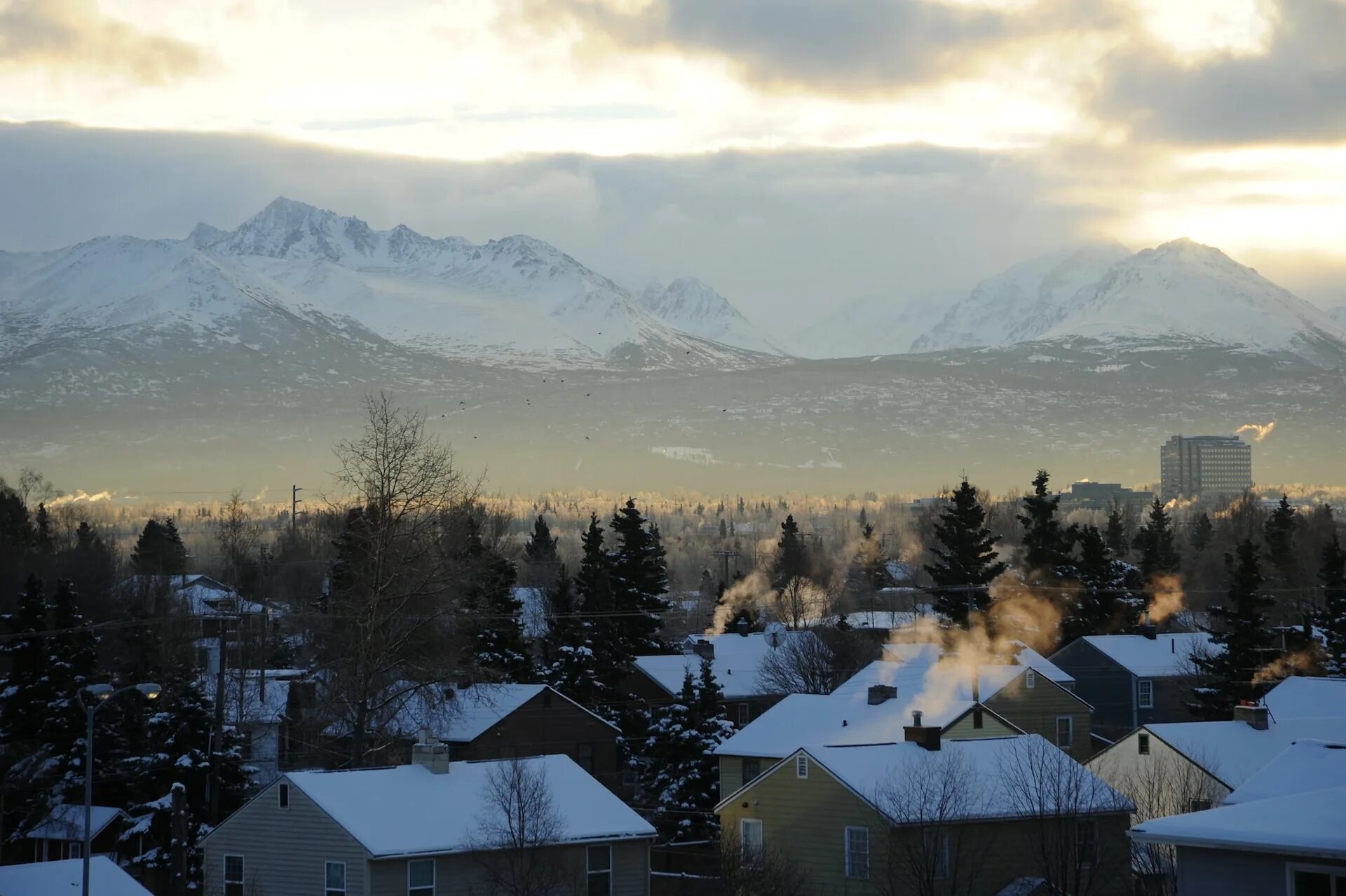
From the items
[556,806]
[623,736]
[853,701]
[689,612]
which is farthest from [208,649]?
A: [689,612]

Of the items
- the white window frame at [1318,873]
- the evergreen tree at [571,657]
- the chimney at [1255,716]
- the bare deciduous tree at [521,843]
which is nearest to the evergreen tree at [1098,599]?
the evergreen tree at [571,657]

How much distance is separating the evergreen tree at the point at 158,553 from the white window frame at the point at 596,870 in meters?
92.6

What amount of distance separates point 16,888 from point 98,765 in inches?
889

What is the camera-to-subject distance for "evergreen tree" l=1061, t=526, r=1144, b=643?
94875 millimetres

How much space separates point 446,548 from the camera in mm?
67750

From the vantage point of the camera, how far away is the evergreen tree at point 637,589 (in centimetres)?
9162

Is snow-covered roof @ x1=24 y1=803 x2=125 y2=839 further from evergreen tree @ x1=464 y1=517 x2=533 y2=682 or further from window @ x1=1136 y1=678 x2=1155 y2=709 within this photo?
Result: window @ x1=1136 y1=678 x2=1155 y2=709

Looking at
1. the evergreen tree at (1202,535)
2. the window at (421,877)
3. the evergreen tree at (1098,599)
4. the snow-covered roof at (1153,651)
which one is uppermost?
the evergreen tree at (1202,535)

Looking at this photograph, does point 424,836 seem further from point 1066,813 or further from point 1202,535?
point 1202,535

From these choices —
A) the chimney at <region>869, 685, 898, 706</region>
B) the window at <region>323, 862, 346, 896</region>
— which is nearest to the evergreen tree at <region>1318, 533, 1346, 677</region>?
the chimney at <region>869, 685, 898, 706</region>

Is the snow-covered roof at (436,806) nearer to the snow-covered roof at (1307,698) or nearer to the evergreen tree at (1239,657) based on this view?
the snow-covered roof at (1307,698)

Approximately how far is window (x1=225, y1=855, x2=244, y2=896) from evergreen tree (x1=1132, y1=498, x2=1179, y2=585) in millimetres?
76840

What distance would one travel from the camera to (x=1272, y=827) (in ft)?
94.5

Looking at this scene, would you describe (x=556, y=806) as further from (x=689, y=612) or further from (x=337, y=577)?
(x=689, y=612)
